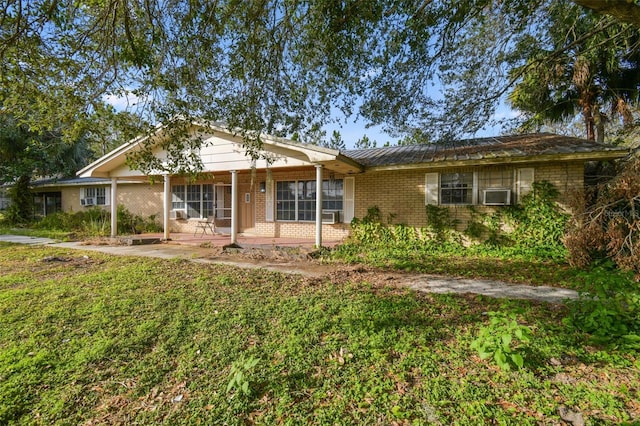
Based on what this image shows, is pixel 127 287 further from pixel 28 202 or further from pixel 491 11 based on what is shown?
pixel 28 202

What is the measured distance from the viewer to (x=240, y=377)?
105 inches

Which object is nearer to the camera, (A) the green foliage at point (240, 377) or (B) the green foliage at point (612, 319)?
(A) the green foliage at point (240, 377)

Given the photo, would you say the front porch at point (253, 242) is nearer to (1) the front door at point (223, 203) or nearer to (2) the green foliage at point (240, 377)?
(1) the front door at point (223, 203)

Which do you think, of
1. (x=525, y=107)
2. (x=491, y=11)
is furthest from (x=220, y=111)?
(x=525, y=107)

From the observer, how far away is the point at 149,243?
37.7 feet

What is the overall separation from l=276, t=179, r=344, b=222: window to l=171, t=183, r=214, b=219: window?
371cm

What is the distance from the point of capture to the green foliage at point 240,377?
2.65m

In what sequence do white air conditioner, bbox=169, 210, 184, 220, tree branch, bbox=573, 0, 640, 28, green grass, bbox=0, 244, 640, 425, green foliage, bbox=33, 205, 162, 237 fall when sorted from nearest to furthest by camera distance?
green grass, bbox=0, 244, 640, 425, tree branch, bbox=573, 0, 640, 28, green foliage, bbox=33, 205, 162, 237, white air conditioner, bbox=169, 210, 184, 220

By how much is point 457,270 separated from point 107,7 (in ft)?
27.2

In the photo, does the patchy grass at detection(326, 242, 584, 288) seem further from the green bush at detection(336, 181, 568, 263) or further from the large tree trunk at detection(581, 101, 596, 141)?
the large tree trunk at detection(581, 101, 596, 141)

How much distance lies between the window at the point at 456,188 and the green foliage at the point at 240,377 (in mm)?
8403

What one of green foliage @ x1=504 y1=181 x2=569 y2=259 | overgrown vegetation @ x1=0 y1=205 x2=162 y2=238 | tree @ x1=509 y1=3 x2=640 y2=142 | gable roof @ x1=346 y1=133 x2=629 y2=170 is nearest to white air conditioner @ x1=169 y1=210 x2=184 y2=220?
overgrown vegetation @ x1=0 y1=205 x2=162 y2=238

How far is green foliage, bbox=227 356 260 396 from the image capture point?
2654 mm

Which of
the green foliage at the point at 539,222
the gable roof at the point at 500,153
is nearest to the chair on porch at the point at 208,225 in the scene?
the gable roof at the point at 500,153
